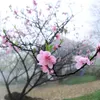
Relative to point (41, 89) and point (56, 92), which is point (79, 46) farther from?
point (41, 89)

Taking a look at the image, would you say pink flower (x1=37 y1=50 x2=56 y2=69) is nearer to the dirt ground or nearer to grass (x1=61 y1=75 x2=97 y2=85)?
the dirt ground

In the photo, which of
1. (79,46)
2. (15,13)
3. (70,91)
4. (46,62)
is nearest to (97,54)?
(46,62)

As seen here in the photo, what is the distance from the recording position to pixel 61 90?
5.64 metres

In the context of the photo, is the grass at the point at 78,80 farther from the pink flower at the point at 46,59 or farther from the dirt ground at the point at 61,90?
the pink flower at the point at 46,59

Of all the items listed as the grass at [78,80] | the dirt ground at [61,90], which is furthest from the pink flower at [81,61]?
the grass at [78,80]

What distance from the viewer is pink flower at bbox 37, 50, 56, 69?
91 centimetres

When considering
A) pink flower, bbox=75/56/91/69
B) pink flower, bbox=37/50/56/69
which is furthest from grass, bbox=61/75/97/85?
pink flower, bbox=37/50/56/69

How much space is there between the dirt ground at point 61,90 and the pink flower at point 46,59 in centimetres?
392

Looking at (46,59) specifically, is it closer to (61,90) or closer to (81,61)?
(81,61)

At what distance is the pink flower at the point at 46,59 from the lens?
0.91 metres

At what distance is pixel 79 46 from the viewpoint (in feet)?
15.4

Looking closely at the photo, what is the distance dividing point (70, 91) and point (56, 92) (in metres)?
0.31

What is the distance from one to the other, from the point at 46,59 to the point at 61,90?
189 inches

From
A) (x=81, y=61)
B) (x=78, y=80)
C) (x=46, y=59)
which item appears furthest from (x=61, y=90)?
(x=46, y=59)
